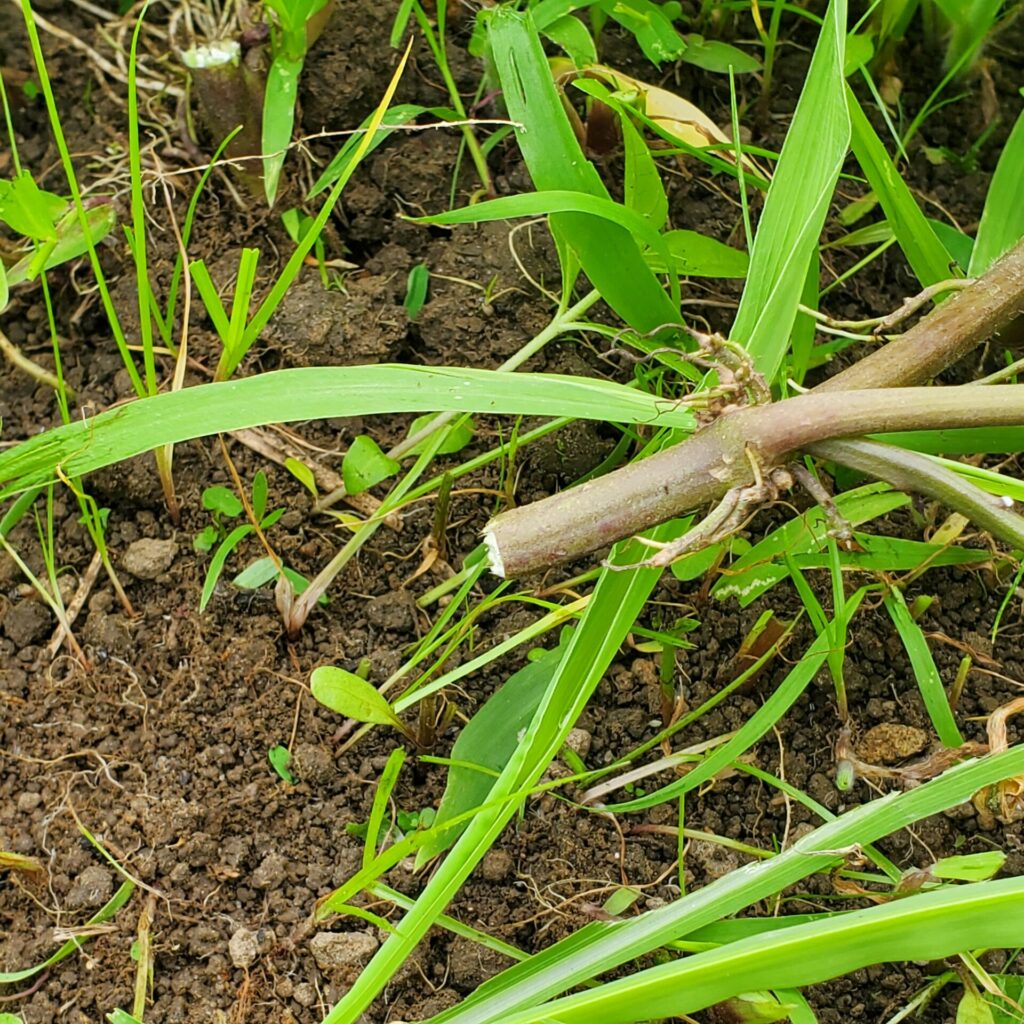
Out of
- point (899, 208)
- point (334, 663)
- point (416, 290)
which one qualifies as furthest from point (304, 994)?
point (899, 208)

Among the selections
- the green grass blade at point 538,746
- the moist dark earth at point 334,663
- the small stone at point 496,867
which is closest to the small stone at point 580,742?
the moist dark earth at point 334,663

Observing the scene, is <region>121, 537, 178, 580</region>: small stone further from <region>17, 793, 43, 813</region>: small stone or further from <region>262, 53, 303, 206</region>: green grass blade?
A: <region>262, 53, 303, 206</region>: green grass blade

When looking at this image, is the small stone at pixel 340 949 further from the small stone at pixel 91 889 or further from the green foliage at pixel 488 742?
the small stone at pixel 91 889

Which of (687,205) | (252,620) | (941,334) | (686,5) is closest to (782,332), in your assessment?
(941,334)

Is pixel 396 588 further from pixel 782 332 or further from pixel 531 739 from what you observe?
pixel 782 332

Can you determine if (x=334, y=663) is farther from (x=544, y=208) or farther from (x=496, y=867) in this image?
(x=544, y=208)

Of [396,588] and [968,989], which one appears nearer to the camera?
[968,989]
